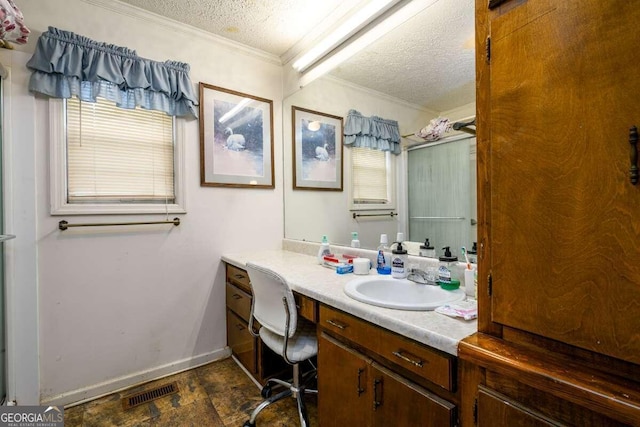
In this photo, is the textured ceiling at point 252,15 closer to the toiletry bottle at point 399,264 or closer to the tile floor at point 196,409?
the toiletry bottle at point 399,264

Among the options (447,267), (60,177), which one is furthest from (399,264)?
(60,177)

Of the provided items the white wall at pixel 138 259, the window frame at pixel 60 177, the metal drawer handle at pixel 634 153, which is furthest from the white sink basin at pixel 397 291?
the window frame at pixel 60 177

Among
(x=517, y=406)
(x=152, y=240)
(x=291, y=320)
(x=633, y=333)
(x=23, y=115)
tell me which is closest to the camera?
(x=633, y=333)

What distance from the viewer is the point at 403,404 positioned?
36.9 inches

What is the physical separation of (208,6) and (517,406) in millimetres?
2463

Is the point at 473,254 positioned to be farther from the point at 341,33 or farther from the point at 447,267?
the point at 341,33

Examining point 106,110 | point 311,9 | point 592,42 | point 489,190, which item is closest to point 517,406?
point 489,190

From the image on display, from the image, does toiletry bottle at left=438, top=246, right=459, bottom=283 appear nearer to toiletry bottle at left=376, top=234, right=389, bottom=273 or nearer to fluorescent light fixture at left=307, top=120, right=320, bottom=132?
toiletry bottle at left=376, top=234, right=389, bottom=273

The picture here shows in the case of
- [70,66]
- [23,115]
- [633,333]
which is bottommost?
[633,333]

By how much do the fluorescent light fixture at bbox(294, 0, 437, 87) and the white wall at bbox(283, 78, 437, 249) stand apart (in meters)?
0.08

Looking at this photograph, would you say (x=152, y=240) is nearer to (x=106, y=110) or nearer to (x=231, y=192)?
(x=231, y=192)

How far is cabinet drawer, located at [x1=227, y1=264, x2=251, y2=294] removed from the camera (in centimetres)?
192

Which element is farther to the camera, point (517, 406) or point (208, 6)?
point (208, 6)

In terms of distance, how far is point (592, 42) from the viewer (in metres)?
0.60
